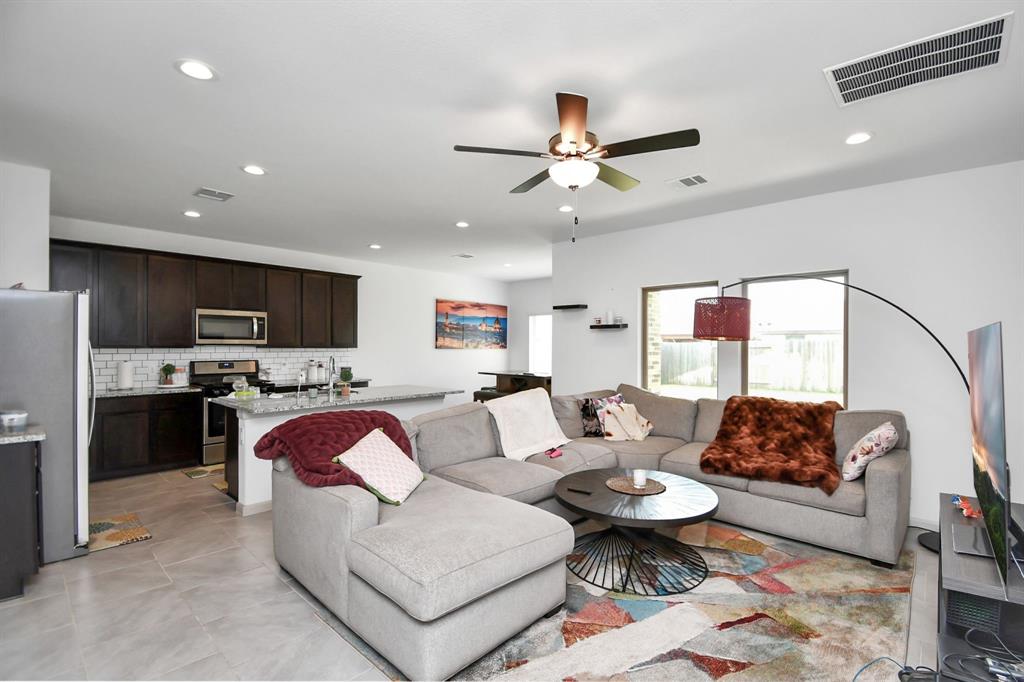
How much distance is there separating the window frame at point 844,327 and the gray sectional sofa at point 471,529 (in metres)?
0.57

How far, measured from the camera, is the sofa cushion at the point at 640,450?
4.11 meters

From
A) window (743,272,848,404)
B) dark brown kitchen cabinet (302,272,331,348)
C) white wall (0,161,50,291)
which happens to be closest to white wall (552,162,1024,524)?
window (743,272,848,404)

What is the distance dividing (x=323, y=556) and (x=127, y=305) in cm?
444

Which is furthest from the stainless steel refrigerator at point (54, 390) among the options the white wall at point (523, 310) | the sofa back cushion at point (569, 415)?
the white wall at point (523, 310)

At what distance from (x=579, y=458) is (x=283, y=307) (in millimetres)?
4468

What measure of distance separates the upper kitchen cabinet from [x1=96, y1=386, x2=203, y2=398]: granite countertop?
969 millimetres

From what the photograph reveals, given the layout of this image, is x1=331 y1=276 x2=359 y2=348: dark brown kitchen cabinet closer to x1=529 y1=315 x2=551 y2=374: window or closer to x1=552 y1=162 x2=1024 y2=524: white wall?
x1=529 y1=315 x2=551 y2=374: window

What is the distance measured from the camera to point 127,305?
522cm

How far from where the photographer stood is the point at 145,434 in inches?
202

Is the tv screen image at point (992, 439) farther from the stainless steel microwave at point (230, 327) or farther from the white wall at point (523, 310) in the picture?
the white wall at point (523, 310)

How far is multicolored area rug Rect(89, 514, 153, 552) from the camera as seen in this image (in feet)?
10.9

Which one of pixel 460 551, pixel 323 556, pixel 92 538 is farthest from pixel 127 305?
pixel 460 551

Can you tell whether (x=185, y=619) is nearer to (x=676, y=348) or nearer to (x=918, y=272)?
(x=676, y=348)

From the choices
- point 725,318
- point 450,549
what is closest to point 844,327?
point 725,318
